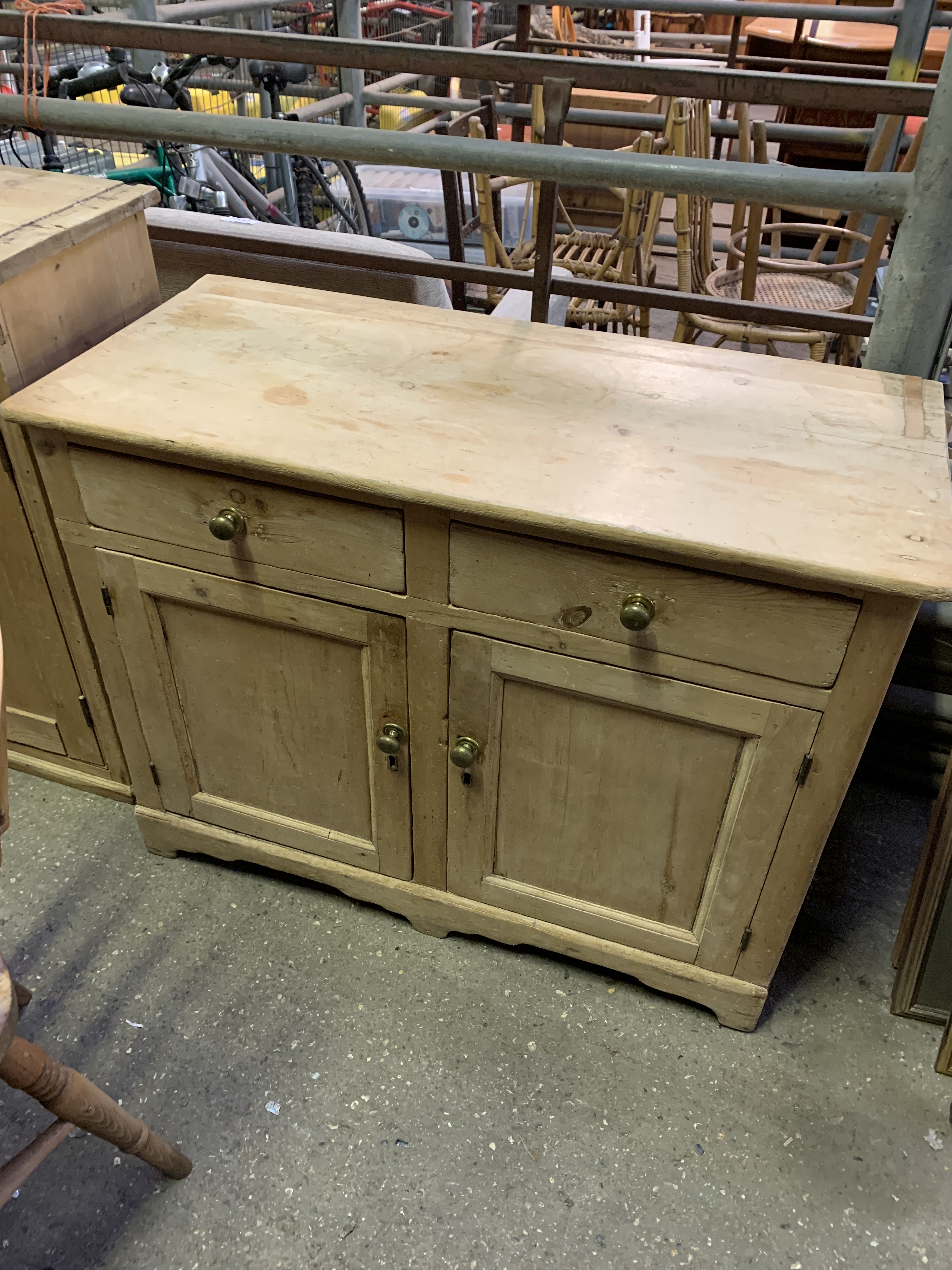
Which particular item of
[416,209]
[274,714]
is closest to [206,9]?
[416,209]

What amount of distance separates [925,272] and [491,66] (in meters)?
0.95

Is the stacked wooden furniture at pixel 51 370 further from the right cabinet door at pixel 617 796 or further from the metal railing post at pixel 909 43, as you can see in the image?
the metal railing post at pixel 909 43

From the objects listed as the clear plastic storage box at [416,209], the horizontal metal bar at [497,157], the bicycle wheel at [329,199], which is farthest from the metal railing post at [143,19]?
the clear plastic storage box at [416,209]

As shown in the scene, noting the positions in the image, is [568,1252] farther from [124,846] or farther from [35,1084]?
[124,846]

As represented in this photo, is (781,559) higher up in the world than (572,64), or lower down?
lower down

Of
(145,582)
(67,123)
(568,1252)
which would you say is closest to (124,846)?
(145,582)

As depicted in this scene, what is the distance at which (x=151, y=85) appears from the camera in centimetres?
266

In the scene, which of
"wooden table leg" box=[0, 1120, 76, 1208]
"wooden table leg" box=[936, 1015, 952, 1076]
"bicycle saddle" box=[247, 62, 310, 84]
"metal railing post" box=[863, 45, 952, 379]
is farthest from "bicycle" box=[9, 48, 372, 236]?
"wooden table leg" box=[936, 1015, 952, 1076]

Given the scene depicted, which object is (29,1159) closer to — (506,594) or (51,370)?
(506,594)

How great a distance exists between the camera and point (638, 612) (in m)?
1.12

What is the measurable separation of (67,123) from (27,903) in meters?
1.58

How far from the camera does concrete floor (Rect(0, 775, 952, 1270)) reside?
→ 1.30 meters

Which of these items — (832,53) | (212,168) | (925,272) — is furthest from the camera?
(832,53)

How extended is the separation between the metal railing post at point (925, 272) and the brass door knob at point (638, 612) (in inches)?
27.8
